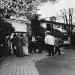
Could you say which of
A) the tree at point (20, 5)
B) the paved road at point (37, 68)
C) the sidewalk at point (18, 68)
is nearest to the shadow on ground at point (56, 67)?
the paved road at point (37, 68)

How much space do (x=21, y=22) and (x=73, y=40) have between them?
829 centimetres

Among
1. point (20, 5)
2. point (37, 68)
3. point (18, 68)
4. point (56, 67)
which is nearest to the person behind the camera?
A: point (18, 68)

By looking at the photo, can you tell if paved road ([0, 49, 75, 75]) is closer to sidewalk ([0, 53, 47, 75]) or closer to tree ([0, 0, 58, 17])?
sidewalk ([0, 53, 47, 75])

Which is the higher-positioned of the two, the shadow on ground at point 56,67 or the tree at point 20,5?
the tree at point 20,5

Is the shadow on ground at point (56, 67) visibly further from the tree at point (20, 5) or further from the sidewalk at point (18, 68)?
the tree at point (20, 5)

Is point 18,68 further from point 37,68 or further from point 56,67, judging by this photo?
point 56,67

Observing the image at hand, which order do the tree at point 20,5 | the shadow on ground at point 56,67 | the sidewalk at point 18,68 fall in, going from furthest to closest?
the tree at point 20,5, the shadow on ground at point 56,67, the sidewalk at point 18,68

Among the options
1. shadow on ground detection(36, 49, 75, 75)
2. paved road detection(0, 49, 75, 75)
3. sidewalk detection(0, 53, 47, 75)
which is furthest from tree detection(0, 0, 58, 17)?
shadow on ground detection(36, 49, 75, 75)

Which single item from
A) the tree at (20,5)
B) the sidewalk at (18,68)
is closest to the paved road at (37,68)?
the sidewalk at (18,68)

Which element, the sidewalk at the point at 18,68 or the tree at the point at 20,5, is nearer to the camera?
the sidewalk at the point at 18,68

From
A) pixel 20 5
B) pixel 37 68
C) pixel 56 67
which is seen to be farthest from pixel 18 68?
pixel 20 5

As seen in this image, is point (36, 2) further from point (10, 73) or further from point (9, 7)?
point (10, 73)

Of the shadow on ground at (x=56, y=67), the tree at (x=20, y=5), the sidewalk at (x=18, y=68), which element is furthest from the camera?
the tree at (x=20, y=5)

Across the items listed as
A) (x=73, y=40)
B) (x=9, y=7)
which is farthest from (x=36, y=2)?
(x=73, y=40)
